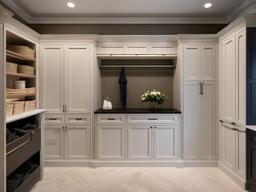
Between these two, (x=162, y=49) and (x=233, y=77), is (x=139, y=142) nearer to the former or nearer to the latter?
(x=162, y=49)

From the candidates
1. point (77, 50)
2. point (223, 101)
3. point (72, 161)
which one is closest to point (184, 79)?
point (223, 101)

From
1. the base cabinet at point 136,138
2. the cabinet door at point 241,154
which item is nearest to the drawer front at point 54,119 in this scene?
Result: the base cabinet at point 136,138

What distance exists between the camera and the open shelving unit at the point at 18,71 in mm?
3182

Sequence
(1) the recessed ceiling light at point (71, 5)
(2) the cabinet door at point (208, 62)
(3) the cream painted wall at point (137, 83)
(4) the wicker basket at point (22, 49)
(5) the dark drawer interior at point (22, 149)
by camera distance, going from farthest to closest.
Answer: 1. (3) the cream painted wall at point (137, 83)
2. (2) the cabinet door at point (208, 62)
3. (1) the recessed ceiling light at point (71, 5)
4. (4) the wicker basket at point (22, 49)
5. (5) the dark drawer interior at point (22, 149)

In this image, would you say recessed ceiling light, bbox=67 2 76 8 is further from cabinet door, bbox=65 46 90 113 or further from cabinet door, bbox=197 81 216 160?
cabinet door, bbox=197 81 216 160

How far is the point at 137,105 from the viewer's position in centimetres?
500

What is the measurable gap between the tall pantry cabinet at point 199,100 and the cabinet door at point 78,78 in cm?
172

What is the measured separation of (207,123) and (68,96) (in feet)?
8.27

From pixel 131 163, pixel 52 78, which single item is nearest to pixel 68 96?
pixel 52 78

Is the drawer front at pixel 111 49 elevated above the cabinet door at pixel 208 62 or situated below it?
above

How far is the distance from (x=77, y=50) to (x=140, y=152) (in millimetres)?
2129

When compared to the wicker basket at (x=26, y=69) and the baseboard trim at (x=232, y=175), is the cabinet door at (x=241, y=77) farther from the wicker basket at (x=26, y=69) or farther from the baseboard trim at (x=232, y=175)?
the wicker basket at (x=26, y=69)

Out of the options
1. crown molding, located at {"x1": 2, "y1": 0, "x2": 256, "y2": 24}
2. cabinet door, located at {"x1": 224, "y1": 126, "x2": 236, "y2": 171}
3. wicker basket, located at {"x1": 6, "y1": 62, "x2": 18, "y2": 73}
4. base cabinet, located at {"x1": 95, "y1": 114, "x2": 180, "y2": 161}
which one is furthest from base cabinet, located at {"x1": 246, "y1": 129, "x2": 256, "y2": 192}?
wicker basket, located at {"x1": 6, "y1": 62, "x2": 18, "y2": 73}

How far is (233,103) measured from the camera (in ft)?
11.8
